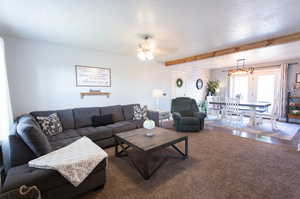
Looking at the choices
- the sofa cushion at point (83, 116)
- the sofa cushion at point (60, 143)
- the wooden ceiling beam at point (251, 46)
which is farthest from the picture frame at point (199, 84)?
the sofa cushion at point (60, 143)

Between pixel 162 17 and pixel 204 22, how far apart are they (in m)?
0.74

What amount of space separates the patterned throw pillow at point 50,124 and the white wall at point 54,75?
593 millimetres

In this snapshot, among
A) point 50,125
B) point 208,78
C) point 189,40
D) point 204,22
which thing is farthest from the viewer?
point 208,78

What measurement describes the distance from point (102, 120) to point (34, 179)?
2035mm

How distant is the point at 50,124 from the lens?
2.75 m

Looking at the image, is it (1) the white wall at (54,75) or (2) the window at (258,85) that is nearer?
(1) the white wall at (54,75)

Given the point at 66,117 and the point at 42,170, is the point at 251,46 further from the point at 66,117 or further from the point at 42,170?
the point at 66,117

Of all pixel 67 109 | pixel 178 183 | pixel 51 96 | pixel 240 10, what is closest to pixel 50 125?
pixel 67 109

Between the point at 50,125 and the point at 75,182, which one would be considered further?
the point at 50,125

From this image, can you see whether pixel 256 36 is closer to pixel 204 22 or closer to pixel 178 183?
pixel 204 22

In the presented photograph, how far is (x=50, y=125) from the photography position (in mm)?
2740

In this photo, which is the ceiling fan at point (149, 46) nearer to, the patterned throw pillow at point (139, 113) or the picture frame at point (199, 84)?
the patterned throw pillow at point (139, 113)

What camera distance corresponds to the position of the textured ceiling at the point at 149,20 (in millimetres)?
1781

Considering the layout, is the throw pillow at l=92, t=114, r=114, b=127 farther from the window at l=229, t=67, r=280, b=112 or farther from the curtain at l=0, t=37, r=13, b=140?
the window at l=229, t=67, r=280, b=112
